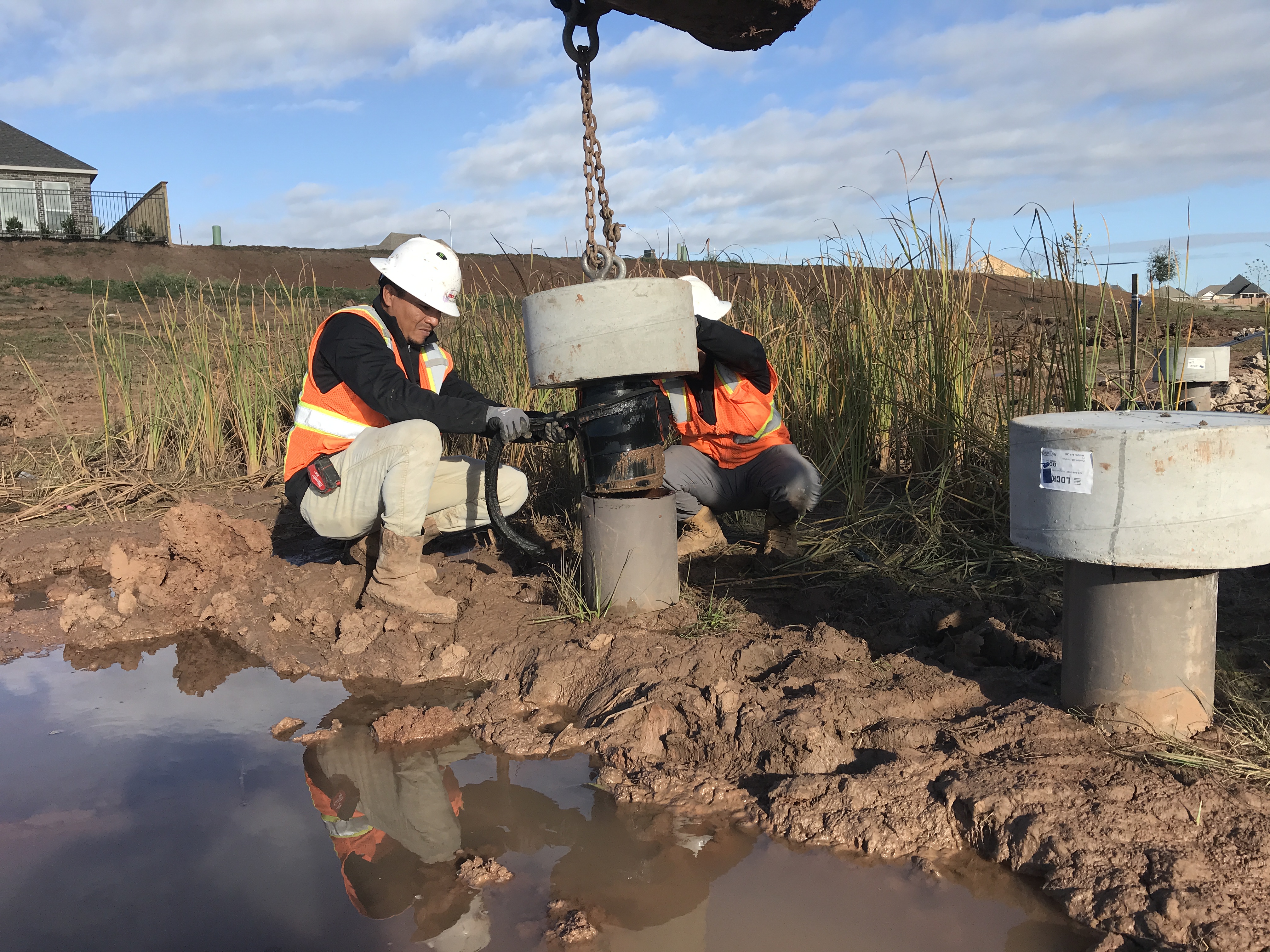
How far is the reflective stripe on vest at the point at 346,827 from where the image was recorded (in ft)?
7.53

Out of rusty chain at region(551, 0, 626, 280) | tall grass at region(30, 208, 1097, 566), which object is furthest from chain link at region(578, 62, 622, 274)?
tall grass at region(30, 208, 1097, 566)

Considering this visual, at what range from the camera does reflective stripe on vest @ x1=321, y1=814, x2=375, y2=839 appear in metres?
2.29

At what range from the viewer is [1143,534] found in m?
2.23

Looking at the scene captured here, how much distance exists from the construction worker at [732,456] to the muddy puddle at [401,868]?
1.84m

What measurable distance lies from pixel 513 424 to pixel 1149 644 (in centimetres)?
214

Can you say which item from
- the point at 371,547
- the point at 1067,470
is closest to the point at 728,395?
the point at 371,547

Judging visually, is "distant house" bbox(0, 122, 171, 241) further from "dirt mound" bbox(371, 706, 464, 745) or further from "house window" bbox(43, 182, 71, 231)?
"dirt mound" bbox(371, 706, 464, 745)

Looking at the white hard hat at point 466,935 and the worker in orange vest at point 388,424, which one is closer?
the white hard hat at point 466,935

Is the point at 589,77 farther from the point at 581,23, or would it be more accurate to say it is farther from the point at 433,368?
the point at 433,368

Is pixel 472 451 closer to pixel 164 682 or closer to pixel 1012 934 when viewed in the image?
pixel 164 682

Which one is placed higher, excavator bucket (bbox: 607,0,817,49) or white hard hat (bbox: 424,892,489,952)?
excavator bucket (bbox: 607,0,817,49)

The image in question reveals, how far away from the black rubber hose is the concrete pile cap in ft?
6.33

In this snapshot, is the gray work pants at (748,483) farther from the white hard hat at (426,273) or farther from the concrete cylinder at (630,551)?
the white hard hat at (426,273)

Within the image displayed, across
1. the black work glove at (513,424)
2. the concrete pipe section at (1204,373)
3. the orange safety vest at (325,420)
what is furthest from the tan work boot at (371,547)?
the concrete pipe section at (1204,373)
